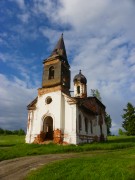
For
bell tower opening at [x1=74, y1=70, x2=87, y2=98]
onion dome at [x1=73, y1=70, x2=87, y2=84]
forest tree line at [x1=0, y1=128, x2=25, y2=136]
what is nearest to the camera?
bell tower opening at [x1=74, y1=70, x2=87, y2=98]

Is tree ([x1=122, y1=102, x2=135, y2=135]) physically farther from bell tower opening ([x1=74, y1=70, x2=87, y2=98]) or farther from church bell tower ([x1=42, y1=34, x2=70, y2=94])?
church bell tower ([x1=42, y1=34, x2=70, y2=94])

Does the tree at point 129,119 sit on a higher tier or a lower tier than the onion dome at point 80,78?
lower

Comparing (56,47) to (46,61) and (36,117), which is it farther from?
(36,117)

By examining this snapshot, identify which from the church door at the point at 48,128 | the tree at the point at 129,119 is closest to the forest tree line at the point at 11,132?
the tree at the point at 129,119

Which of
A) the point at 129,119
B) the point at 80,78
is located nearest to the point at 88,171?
the point at 80,78

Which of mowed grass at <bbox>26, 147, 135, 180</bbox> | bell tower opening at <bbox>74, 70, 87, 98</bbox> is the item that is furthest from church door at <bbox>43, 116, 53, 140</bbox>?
mowed grass at <bbox>26, 147, 135, 180</bbox>

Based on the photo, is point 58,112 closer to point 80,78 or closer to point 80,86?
point 80,86

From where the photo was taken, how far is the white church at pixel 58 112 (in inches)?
829

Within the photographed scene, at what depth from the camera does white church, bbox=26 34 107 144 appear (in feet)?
69.1

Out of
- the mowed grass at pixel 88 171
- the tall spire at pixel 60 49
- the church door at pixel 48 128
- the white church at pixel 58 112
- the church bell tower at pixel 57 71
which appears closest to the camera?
the mowed grass at pixel 88 171

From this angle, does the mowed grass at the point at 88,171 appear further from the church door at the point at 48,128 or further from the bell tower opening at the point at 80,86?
the bell tower opening at the point at 80,86

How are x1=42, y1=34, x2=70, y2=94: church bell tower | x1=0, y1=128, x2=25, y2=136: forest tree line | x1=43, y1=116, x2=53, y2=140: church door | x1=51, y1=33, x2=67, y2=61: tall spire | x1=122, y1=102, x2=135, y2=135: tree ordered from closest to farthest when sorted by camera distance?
x1=43, y1=116, x2=53, y2=140: church door → x1=42, y1=34, x2=70, y2=94: church bell tower → x1=51, y1=33, x2=67, y2=61: tall spire → x1=122, y1=102, x2=135, y2=135: tree → x1=0, y1=128, x2=25, y2=136: forest tree line

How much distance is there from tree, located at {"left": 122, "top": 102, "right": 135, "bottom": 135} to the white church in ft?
52.2

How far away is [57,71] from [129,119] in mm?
24396
